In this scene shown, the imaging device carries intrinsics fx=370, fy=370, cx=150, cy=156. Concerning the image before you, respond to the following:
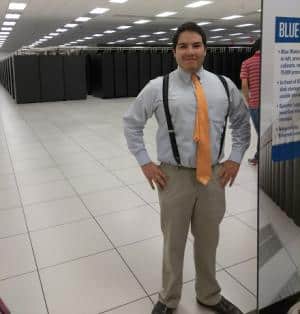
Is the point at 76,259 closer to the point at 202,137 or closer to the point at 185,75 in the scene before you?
the point at 202,137

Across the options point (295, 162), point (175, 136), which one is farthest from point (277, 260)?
point (175, 136)

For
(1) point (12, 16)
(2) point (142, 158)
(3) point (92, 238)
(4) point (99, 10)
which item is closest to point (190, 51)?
(2) point (142, 158)

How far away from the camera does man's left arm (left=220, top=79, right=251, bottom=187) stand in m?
1.75

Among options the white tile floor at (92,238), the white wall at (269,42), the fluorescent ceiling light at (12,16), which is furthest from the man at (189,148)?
the fluorescent ceiling light at (12,16)

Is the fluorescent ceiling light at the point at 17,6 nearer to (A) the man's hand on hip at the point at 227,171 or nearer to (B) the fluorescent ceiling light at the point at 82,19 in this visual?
(B) the fluorescent ceiling light at the point at 82,19

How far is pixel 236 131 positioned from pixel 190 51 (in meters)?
0.48

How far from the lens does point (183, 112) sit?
1652 mm

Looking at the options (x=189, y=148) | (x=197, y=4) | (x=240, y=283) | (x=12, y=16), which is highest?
(x=12, y=16)

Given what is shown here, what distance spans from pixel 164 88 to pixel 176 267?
0.92 meters

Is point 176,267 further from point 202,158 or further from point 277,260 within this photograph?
point 202,158

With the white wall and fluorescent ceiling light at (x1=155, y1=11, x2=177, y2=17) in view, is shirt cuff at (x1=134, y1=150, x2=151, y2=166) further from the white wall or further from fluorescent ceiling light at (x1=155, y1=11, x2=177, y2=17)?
fluorescent ceiling light at (x1=155, y1=11, x2=177, y2=17)

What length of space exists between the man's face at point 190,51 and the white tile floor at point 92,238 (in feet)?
4.31

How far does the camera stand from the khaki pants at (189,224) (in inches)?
68.9

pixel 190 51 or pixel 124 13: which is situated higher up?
pixel 124 13
